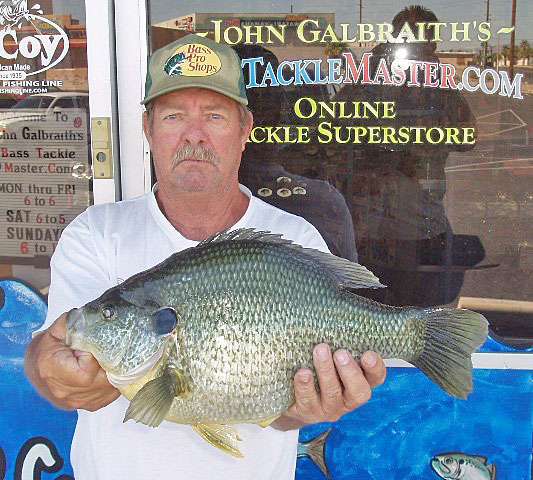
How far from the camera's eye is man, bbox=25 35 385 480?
2264 millimetres

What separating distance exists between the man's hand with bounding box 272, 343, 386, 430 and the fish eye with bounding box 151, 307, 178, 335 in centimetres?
37

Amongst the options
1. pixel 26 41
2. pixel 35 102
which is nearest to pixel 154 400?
pixel 35 102

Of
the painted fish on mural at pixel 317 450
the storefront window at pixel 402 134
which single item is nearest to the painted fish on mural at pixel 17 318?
the storefront window at pixel 402 134

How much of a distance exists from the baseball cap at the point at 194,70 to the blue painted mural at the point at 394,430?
5.19ft

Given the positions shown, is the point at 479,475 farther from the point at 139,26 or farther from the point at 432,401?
the point at 139,26

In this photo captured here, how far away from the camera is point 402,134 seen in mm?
3221

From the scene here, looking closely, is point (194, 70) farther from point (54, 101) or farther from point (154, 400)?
point (54, 101)

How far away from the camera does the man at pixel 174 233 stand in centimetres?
226

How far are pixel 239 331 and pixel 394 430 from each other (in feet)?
Answer: 5.42

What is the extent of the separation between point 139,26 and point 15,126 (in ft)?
2.58

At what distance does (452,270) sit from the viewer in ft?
10.8

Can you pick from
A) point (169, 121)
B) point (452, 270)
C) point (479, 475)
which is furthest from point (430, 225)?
point (169, 121)

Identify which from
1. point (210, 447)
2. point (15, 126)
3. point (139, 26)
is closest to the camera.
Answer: point (210, 447)

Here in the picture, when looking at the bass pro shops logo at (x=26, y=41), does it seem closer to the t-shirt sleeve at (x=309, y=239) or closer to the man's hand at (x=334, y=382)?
the t-shirt sleeve at (x=309, y=239)
